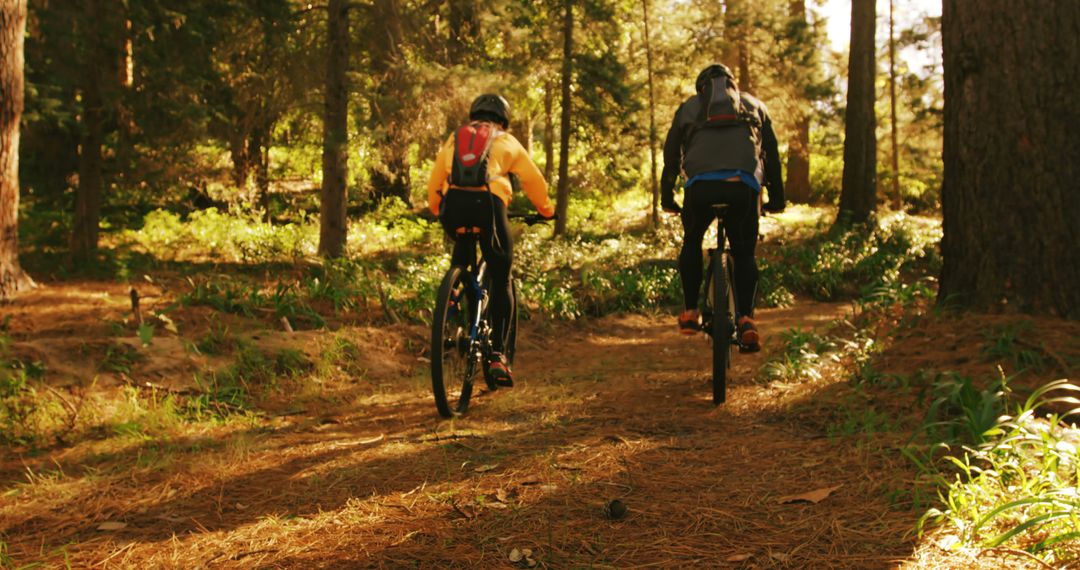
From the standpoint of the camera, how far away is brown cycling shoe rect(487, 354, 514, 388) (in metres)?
5.07

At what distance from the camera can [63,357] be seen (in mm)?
5086

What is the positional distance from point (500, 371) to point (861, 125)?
12581 millimetres

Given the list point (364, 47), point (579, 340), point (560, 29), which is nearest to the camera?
→ point (579, 340)

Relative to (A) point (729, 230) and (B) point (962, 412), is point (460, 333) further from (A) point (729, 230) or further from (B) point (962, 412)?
(B) point (962, 412)

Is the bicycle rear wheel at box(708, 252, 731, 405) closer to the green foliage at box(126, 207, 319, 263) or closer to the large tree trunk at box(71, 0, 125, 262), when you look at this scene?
the green foliage at box(126, 207, 319, 263)

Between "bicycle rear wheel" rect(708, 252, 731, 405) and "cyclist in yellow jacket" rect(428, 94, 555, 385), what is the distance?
47.5 inches

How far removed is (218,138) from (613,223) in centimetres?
A: 1119

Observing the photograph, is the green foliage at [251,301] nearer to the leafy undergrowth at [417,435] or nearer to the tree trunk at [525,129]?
the leafy undergrowth at [417,435]

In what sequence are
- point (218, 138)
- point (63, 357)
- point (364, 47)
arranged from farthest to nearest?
point (218, 138) → point (364, 47) → point (63, 357)

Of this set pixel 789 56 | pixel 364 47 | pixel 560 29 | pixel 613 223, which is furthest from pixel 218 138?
pixel 789 56

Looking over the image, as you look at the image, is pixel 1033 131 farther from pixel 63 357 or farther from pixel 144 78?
pixel 144 78

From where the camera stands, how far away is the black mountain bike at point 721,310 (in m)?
4.66

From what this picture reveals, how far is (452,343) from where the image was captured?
15.8 ft

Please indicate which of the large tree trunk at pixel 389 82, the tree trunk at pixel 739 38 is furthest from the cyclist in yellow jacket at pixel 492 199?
the tree trunk at pixel 739 38
